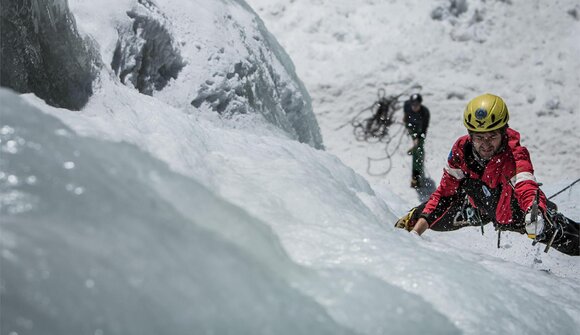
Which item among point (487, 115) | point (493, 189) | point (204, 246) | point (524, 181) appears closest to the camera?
point (204, 246)

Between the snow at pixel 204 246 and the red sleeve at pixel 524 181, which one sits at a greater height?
the red sleeve at pixel 524 181

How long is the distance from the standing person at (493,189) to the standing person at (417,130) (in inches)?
130

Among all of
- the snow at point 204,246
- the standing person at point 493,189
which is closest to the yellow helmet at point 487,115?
the standing person at point 493,189

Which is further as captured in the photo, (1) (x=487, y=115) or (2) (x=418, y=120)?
(2) (x=418, y=120)

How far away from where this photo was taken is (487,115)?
3934 mm

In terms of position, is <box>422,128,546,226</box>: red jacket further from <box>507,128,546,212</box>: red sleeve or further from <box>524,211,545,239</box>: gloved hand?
<box>524,211,545,239</box>: gloved hand

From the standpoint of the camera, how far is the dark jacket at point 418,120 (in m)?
8.16

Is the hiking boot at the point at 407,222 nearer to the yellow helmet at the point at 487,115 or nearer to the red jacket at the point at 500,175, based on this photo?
the red jacket at the point at 500,175

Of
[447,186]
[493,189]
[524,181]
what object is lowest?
[447,186]

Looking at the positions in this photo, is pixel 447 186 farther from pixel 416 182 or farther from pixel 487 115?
pixel 416 182

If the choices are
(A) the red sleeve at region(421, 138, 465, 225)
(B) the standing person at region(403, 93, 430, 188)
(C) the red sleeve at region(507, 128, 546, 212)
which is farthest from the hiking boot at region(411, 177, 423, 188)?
(C) the red sleeve at region(507, 128, 546, 212)

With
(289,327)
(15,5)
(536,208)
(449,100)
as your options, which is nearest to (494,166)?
(536,208)

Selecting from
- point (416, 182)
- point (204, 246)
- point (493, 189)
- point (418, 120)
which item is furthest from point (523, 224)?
point (418, 120)

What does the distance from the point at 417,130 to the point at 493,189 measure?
4.11m
